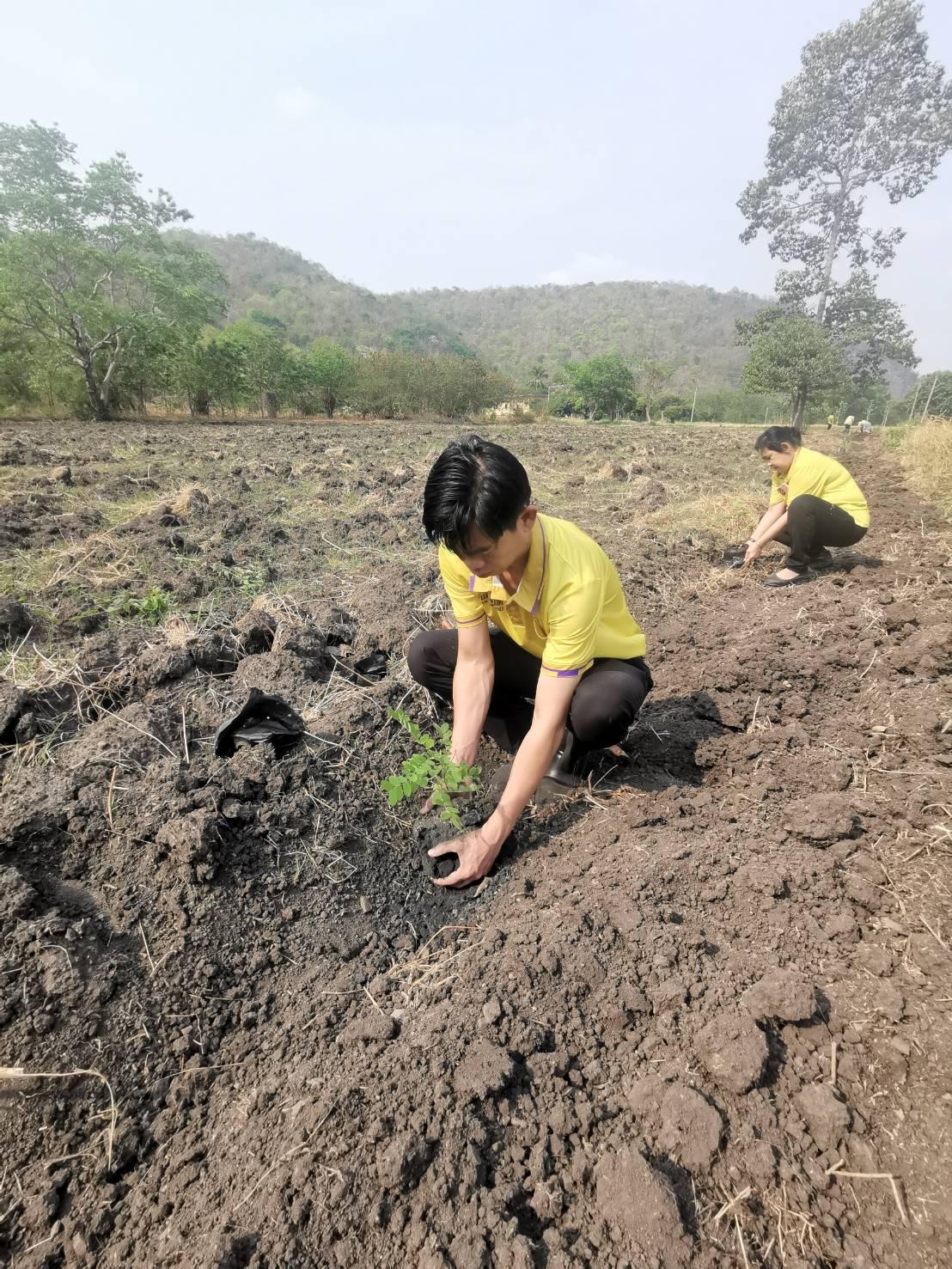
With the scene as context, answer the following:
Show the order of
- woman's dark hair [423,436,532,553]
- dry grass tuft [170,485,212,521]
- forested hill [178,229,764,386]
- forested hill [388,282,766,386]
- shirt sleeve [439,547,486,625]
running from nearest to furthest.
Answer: woman's dark hair [423,436,532,553]
shirt sleeve [439,547,486,625]
dry grass tuft [170,485,212,521]
forested hill [178,229,764,386]
forested hill [388,282,766,386]

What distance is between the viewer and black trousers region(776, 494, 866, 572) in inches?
174

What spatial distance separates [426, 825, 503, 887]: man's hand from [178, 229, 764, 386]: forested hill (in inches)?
2609

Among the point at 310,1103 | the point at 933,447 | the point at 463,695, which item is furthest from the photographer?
the point at 933,447

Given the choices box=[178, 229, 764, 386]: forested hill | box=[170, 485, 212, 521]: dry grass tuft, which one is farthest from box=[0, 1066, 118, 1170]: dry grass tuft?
box=[178, 229, 764, 386]: forested hill

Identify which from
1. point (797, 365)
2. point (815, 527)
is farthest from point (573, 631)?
point (797, 365)

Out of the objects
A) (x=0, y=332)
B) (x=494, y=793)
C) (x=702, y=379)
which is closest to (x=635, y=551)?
(x=494, y=793)

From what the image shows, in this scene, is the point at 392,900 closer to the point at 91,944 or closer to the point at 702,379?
the point at 91,944

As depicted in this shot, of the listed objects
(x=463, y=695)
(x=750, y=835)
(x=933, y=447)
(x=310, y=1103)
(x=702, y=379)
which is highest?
(x=702, y=379)

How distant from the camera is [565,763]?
2.42 metres

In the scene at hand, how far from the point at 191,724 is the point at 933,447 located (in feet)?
45.4

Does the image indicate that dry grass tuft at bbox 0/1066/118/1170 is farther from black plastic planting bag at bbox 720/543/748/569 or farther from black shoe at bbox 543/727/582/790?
black plastic planting bag at bbox 720/543/748/569

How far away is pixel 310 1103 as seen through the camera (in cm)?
126

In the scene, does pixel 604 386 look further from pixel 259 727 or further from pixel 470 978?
pixel 470 978

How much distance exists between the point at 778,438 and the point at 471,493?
3.89m
